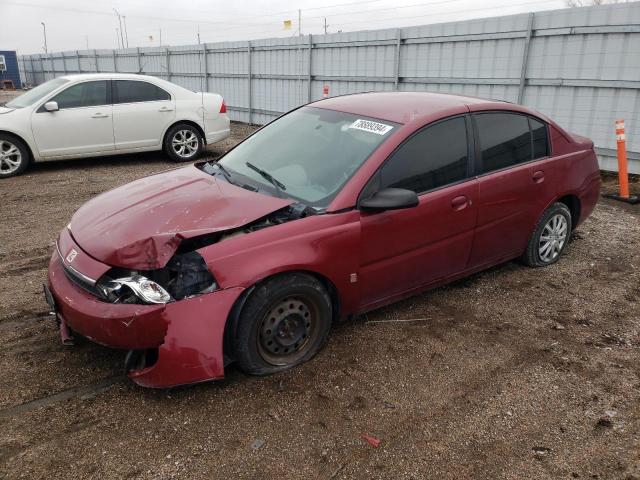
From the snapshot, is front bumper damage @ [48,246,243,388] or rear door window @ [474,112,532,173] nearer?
front bumper damage @ [48,246,243,388]

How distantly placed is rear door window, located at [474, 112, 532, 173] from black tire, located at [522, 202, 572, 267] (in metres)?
0.62

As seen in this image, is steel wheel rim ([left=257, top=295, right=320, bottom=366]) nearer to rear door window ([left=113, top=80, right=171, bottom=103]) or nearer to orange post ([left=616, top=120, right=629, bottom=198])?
orange post ([left=616, top=120, right=629, bottom=198])

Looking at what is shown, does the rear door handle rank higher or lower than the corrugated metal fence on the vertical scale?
lower

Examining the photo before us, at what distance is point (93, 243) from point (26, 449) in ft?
3.61

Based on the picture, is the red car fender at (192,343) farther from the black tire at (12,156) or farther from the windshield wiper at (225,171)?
the black tire at (12,156)

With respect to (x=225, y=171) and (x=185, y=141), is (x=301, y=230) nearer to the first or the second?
(x=225, y=171)

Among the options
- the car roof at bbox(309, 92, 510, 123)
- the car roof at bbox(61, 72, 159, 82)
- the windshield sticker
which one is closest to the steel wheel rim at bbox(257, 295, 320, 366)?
the windshield sticker

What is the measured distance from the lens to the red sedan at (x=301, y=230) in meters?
2.68

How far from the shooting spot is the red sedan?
2684 millimetres

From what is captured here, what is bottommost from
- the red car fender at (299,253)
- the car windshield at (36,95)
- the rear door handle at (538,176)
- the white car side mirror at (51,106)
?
the red car fender at (299,253)

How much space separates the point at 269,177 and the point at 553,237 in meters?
2.78

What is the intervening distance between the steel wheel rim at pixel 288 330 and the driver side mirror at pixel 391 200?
690mm

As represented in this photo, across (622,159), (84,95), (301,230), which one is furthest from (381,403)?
(84,95)

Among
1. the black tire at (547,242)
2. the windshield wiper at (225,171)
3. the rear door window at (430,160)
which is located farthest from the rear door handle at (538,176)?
the windshield wiper at (225,171)
